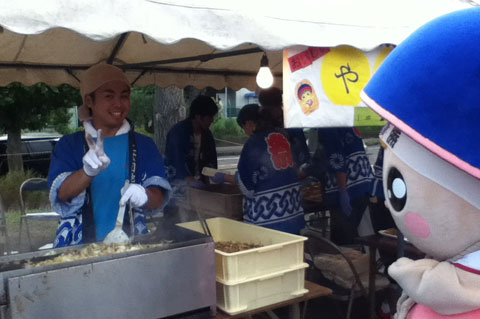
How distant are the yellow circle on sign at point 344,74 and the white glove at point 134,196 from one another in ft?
3.58

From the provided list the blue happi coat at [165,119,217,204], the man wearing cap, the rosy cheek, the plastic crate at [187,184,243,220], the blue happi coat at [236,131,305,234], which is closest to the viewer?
the rosy cheek

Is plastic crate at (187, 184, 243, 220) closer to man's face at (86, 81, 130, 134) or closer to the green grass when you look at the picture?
man's face at (86, 81, 130, 134)

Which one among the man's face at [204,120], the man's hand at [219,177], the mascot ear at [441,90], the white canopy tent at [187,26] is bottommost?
the man's hand at [219,177]

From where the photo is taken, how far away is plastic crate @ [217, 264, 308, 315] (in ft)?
7.25

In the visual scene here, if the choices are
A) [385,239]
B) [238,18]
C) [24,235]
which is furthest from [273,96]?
[24,235]

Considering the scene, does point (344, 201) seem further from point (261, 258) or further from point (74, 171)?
point (74, 171)

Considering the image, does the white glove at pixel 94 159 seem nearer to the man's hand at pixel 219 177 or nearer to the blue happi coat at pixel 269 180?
the blue happi coat at pixel 269 180

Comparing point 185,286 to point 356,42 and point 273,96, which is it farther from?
→ point 273,96

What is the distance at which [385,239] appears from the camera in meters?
3.34

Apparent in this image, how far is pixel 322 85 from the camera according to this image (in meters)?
2.40

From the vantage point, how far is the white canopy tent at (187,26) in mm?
1801

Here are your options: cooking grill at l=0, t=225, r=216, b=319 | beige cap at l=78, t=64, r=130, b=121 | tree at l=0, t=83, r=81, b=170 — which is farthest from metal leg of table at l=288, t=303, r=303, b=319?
tree at l=0, t=83, r=81, b=170

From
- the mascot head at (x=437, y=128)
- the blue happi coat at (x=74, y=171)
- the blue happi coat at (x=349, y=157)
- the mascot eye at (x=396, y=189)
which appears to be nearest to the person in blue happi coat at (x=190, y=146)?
the blue happi coat at (x=349, y=157)

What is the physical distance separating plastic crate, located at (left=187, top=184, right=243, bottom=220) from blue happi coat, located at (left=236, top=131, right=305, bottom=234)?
1.21ft
